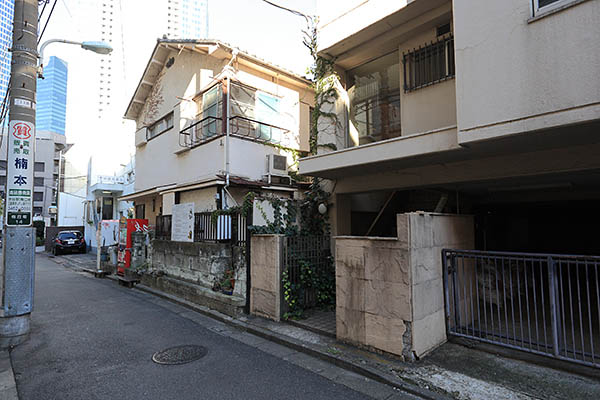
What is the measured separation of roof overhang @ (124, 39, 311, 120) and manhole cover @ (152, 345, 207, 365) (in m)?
8.84

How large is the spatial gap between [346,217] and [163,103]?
10.2 metres

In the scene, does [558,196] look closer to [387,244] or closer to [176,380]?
[387,244]

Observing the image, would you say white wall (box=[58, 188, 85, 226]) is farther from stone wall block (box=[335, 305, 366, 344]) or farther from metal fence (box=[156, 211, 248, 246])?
stone wall block (box=[335, 305, 366, 344])

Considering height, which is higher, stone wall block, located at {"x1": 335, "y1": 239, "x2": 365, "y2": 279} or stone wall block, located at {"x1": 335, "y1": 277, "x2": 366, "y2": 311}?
stone wall block, located at {"x1": 335, "y1": 239, "x2": 365, "y2": 279}

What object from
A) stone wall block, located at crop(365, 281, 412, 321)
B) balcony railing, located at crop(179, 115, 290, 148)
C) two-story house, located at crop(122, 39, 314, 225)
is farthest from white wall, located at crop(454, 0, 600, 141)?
balcony railing, located at crop(179, 115, 290, 148)

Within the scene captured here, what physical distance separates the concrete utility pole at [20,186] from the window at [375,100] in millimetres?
7096

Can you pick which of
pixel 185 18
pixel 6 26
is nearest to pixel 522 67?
pixel 6 26

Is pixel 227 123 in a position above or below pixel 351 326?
above

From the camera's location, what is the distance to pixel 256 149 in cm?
1066

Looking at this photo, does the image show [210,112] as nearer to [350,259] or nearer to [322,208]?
[322,208]

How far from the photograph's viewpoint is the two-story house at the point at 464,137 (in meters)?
3.86

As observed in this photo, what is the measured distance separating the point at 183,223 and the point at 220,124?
3412 millimetres

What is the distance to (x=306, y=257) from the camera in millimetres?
6965

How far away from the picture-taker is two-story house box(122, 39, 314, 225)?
1009cm
